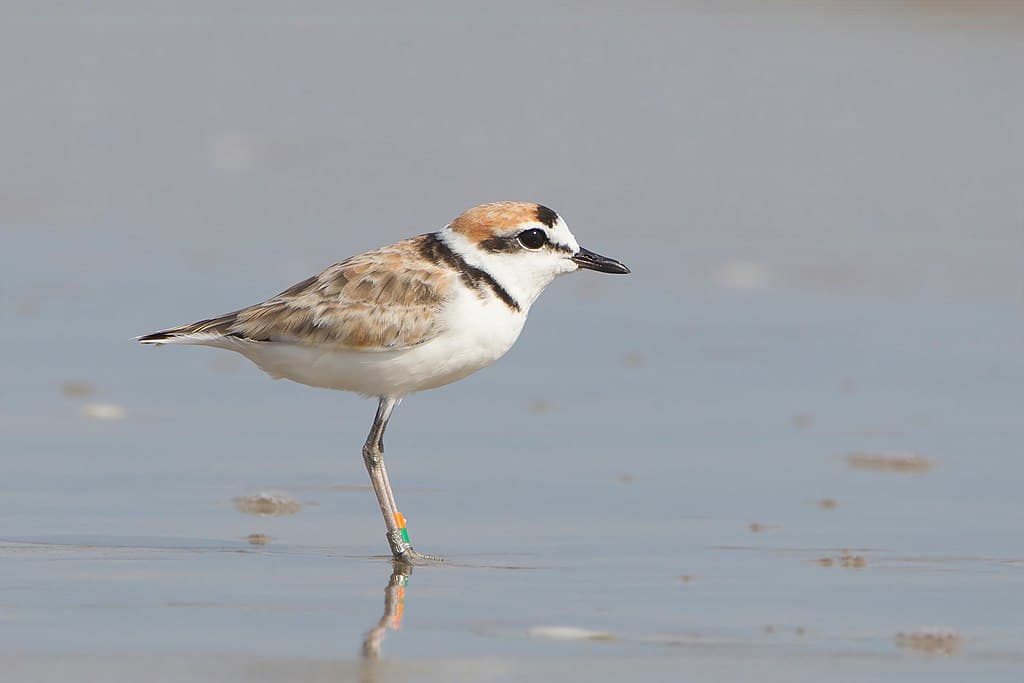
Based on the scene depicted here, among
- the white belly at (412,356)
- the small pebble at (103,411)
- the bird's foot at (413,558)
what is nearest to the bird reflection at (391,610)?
the bird's foot at (413,558)

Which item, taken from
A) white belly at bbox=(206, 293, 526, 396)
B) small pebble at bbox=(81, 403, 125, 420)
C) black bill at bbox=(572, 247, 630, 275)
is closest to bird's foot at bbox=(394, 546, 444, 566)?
white belly at bbox=(206, 293, 526, 396)

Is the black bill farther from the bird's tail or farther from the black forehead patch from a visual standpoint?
the bird's tail

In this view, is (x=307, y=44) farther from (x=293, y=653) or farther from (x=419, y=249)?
(x=293, y=653)

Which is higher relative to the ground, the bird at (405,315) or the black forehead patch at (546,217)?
the black forehead patch at (546,217)

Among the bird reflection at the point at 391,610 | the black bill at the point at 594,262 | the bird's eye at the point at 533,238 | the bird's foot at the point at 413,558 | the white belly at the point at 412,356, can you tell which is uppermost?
the black bill at the point at 594,262

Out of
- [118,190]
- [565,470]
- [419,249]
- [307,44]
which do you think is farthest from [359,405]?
[307,44]

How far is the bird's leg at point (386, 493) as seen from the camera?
5.57m

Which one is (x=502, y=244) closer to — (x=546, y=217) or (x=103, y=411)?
(x=546, y=217)

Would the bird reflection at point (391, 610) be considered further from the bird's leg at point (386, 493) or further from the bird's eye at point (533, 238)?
the bird's eye at point (533, 238)

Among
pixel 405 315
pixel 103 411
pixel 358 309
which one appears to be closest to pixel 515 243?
pixel 405 315

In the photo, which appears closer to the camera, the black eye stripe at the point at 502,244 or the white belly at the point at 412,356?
the white belly at the point at 412,356

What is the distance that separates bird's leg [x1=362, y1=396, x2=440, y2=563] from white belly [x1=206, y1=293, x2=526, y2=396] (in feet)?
0.30

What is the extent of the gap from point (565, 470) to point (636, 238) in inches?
173

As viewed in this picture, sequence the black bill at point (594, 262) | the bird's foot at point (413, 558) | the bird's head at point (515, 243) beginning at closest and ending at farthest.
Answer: the bird's foot at point (413, 558)
the bird's head at point (515, 243)
the black bill at point (594, 262)
